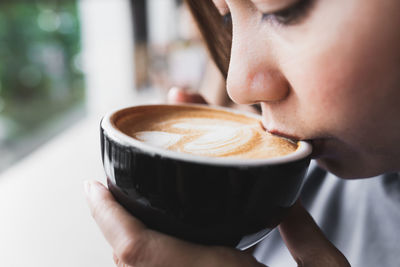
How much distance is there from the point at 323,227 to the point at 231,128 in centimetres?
29

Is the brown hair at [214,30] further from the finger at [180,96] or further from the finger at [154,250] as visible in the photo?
the finger at [154,250]

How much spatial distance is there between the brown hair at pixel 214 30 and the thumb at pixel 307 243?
346 mm

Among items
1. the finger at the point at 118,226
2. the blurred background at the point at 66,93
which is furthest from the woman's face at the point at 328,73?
the blurred background at the point at 66,93

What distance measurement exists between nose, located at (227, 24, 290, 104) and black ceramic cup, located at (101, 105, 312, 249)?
3.2 inches

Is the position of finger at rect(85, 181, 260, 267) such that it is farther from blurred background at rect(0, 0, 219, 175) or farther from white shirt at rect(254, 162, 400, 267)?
blurred background at rect(0, 0, 219, 175)

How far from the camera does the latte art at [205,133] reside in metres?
0.44

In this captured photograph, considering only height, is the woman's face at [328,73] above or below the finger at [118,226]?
above

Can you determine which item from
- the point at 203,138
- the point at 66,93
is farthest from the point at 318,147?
the point at 66,93

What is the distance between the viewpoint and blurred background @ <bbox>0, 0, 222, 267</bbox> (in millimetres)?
645

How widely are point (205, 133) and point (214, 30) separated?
0.27m

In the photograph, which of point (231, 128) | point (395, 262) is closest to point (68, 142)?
point (231, 128)

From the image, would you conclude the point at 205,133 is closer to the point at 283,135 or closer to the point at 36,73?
the point at 283,135

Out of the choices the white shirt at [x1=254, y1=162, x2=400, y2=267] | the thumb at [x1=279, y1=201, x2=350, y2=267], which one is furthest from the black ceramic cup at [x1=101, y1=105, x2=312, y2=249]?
the white shirt at [x1=254, y1=162, x2=400, y2=267]

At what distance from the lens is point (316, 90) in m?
0.37
